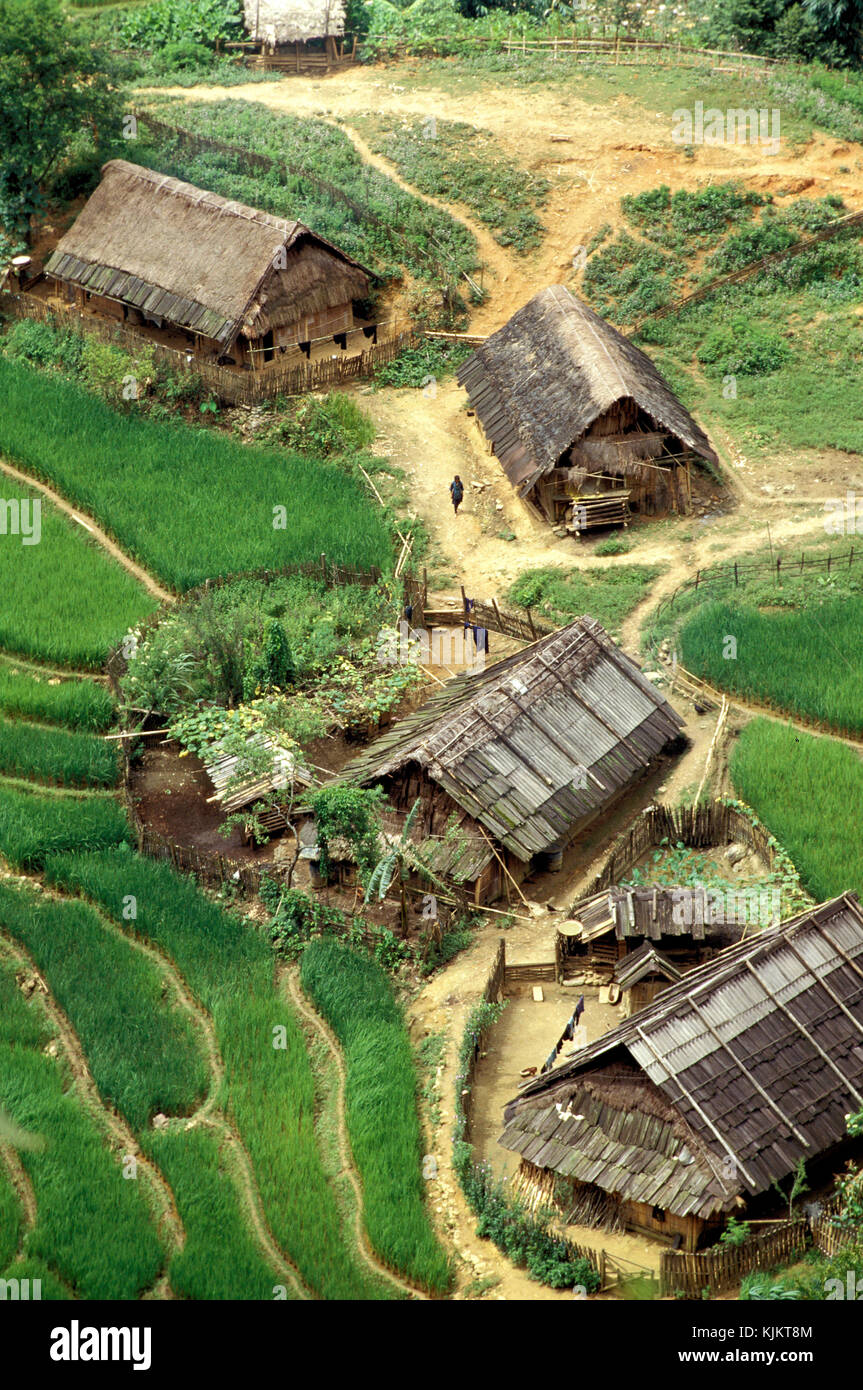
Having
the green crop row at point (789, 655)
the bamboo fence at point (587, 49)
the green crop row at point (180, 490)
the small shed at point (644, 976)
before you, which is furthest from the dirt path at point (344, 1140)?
the bamboo fence at point (587, 49)

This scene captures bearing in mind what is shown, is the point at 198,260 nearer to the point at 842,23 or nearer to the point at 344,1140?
the point at 842,23

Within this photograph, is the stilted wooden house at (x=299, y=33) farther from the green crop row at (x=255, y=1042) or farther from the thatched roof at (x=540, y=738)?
the green crop row at (x=255, y=1042)

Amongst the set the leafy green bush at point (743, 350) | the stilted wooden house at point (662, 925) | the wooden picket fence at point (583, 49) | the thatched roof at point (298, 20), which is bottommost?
the stilted wooden house at point (662, 925)

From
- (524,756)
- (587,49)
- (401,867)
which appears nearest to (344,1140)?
(401,867)

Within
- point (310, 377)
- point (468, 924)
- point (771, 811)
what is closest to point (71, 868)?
point (468, 924)

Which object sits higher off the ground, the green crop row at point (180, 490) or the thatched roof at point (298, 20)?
the thatched roof at point (298, 20)

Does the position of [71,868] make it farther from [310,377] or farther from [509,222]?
[509,222]

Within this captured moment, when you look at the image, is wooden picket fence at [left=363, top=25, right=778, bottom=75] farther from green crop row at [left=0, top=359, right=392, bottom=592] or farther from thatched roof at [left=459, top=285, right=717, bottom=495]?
green crop row at [left=0, top=359, right=392, bottom=592]

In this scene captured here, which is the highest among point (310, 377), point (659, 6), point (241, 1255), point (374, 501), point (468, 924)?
point (659, 6)
